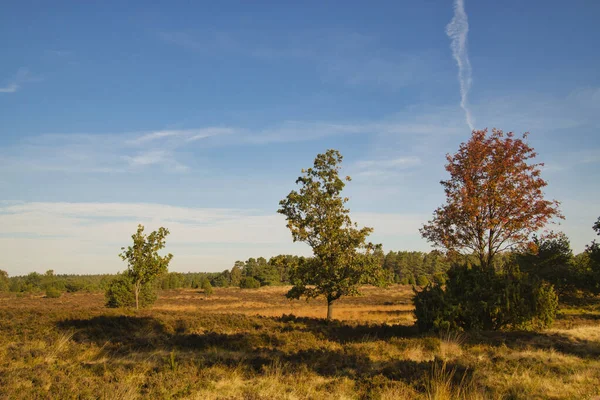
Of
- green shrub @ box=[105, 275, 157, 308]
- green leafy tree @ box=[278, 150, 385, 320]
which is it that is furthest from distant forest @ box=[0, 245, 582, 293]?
green leafy tree @ box=[278, 150, 385, 320]

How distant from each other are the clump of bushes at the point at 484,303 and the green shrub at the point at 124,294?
25333mm

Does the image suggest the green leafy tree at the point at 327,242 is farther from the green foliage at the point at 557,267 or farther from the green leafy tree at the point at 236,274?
the green leafy tree at the point at 236,274

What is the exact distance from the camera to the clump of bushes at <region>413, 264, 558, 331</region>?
607 inches

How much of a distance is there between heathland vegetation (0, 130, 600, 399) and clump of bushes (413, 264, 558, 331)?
0.05 metres

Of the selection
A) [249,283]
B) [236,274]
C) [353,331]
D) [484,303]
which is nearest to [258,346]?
[353,331]

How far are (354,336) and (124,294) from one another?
25.3m

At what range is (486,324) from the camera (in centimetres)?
1603

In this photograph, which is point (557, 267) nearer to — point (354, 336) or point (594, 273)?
point (594, 273)

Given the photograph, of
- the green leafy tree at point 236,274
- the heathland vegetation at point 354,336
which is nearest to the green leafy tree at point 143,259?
the heathland vegetation at point 354,336

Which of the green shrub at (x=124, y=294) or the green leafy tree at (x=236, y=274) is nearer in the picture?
the green shrub at (x=124, y=294)

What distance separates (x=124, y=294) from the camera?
33219mm

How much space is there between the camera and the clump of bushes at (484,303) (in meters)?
15.4

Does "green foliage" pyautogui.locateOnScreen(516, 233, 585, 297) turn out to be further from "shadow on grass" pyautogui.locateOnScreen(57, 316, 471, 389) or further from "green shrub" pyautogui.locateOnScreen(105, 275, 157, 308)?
"green shrub" pyautogui.locateOnScreen(105, 275, 157, 308)

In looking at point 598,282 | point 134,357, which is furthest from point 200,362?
point 598,282
